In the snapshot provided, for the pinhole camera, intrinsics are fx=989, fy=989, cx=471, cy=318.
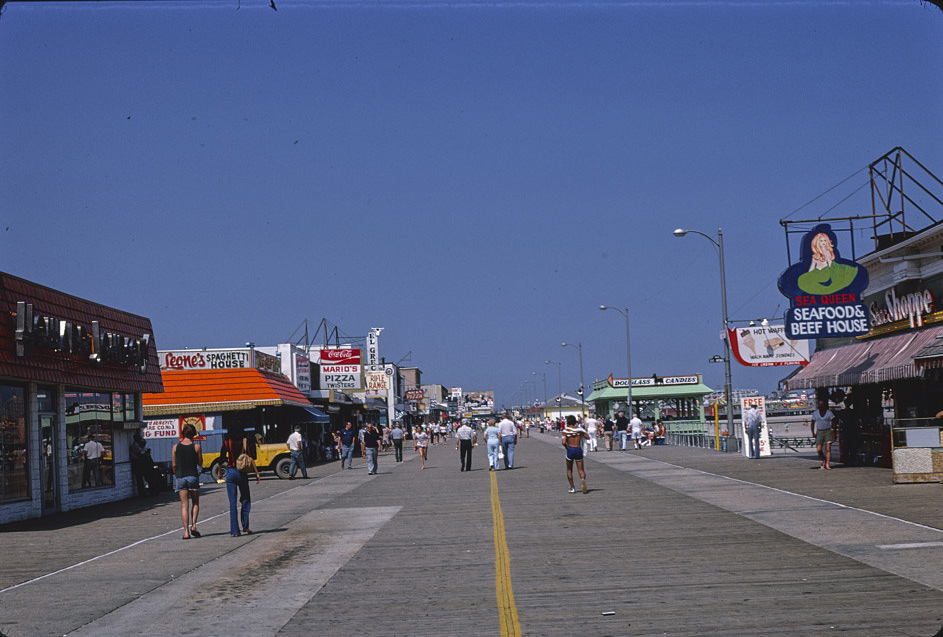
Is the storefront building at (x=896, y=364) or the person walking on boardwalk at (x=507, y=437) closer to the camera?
the storefront building at (x=896, y=364)

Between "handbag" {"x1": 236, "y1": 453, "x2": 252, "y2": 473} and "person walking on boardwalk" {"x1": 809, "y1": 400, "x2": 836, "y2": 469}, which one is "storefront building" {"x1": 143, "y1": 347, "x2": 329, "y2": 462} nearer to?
"person walking on boardwalk" {"x1": 809, "y1": 400, "x2": 836, "y2": 469}

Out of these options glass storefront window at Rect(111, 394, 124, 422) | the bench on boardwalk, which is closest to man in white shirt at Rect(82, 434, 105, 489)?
glass storefront window at Rect(111, 394, 124, 422)

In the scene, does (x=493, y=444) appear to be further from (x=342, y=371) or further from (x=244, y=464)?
(x=342, y=371)

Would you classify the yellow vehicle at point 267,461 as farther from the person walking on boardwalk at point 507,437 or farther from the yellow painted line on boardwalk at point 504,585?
the yellow painted line on boardwalk at point 504,585

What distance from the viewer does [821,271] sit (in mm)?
25906

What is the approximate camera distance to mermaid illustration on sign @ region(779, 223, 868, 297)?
2559cm

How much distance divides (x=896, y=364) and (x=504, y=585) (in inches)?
660

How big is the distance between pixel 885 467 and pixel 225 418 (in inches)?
1030

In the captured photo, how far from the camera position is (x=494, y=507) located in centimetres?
1891

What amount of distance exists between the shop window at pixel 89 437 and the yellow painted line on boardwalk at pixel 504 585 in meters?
11.7

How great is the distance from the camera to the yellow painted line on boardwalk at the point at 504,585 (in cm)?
827

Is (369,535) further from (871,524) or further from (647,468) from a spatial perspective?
(647,468)

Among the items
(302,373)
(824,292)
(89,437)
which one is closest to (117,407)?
(89,437)


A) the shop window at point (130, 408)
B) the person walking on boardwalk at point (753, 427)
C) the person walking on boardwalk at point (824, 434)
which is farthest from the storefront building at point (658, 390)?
the shop window at point (130, 408)
